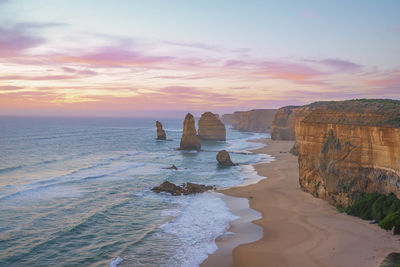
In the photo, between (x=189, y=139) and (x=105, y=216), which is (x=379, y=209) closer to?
(x=105, y=216)

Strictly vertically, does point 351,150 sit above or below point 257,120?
below

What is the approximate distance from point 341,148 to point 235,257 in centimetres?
1257

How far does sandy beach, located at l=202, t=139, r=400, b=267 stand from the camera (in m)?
16.1

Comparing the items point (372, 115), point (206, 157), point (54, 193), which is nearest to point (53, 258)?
point (54, 193)

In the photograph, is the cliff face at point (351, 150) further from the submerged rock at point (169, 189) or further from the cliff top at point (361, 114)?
the submerged rock at point (169, 189)

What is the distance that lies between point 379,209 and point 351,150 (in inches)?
189

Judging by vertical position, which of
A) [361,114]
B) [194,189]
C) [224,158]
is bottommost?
[194,189]

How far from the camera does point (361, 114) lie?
23078 mm

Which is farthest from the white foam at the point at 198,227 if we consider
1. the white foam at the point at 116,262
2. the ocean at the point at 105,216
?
the white foam at the point at 116,262

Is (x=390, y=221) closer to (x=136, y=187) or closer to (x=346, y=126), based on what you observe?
(x=346, y=126)

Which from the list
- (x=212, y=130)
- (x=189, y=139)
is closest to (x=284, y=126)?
(x=212, y=130)

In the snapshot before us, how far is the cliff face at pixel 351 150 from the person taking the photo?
2019 cm

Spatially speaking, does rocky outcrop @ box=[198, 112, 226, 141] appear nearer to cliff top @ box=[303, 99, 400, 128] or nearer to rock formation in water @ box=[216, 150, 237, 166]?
rock formation in water @ box=[216, 150, 237, 166]

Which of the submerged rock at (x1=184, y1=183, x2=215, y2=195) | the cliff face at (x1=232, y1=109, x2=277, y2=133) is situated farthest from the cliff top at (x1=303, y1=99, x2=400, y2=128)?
the cliff face at (x1=232, y1=109, x2=277, y2=133)
